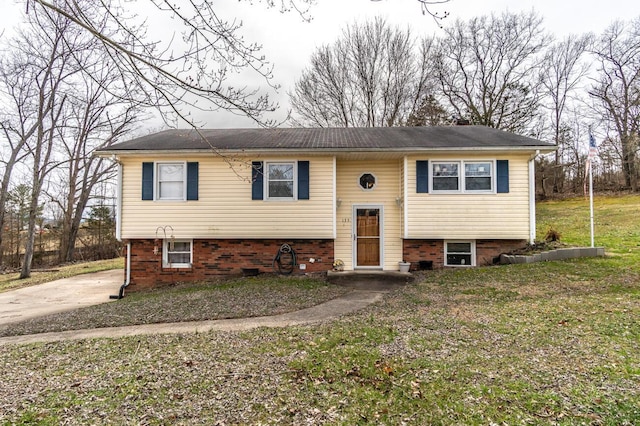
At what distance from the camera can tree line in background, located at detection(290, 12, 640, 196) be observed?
19.6 m

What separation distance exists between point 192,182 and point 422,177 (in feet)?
22.5

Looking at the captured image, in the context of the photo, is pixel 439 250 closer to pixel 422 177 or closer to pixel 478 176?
pixel 422 177

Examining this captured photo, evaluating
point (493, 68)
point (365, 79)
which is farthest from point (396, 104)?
point (493, 68)

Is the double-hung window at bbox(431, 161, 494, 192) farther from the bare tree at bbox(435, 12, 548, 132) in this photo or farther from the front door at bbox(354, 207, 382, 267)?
the bare tree at bbox(435, 12, 548, 132)

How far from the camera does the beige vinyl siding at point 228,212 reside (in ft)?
29.7

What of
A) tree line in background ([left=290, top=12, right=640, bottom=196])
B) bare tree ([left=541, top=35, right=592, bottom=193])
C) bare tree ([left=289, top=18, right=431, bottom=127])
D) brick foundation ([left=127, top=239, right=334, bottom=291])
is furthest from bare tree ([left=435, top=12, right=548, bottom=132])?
brick foundation ([left=127, top=239, right=334, bottom=291])

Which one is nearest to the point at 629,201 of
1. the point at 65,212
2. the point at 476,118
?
the point at 476,118

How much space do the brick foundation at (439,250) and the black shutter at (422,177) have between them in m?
1.62

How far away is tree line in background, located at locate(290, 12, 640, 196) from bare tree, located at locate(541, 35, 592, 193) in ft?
0.86

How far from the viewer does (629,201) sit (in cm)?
1875

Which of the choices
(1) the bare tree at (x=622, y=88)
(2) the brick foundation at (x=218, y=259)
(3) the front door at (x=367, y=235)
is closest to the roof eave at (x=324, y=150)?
(3) the front door at (x=367, y=235)

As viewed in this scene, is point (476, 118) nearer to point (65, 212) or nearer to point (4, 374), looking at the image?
point (4, 374)

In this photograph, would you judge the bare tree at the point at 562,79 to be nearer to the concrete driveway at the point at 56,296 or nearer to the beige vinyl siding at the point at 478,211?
the beige vinyl siding at the point at 478,211

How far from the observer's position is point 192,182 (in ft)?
29.8
